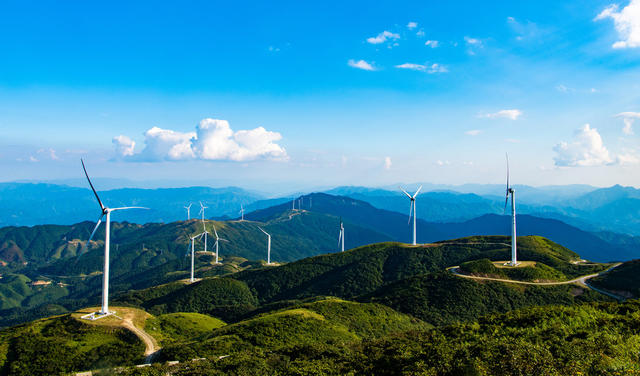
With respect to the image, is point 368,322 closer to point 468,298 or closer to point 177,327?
point 468,298

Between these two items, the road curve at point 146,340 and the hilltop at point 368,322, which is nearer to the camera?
the hilltop at point 368,322

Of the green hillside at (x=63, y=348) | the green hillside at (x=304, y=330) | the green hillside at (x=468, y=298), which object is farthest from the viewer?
the green hillside at (x=468, y=298)

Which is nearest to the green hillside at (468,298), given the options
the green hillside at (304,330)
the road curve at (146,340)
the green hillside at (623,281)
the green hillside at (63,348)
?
the green hillside at (623,281)

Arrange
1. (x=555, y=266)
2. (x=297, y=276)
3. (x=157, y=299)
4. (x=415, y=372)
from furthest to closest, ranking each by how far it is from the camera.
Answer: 1. (x=297, y=276)
2. (x=157, y=299)
3. (x=555, y=266)
4. (x=415, y=372)

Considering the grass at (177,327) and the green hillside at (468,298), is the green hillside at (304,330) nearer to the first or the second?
the green hillside at (468,298)

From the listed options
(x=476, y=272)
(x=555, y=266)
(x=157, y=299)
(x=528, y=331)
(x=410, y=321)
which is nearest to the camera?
(x=528, y=331)

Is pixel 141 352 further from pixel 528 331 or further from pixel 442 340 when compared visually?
pixel 528 331

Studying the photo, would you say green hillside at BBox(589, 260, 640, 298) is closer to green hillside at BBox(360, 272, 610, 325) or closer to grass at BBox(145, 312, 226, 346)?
→ green hillside at BBox(360, 272, 610, 325)

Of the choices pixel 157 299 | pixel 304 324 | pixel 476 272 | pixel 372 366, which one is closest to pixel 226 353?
pixel 304 324

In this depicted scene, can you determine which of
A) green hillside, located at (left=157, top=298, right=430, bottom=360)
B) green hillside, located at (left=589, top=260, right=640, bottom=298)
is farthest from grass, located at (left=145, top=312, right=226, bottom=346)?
green hillside, located at (left=589, top=260, right=640, bottom=298)

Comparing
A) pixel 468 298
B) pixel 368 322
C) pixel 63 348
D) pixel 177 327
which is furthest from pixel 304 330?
pixel 468 298

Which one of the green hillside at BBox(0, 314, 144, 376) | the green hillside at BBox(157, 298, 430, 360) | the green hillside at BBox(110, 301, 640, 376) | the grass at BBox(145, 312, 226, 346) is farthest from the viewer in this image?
the grass at BBox(145, 312, 226, 346)
